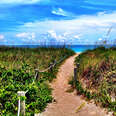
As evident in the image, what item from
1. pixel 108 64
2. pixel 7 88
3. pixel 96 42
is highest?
pixel 96 42

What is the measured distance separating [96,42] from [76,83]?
24.9 feet

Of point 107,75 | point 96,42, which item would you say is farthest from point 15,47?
point 107,75

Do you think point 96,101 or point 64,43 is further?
point 64,43

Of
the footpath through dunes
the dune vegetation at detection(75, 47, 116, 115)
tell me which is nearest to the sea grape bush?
the footpath through dunes

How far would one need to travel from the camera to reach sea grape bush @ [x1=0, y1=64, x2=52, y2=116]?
17.1ft

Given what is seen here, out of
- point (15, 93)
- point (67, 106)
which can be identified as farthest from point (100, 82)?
point (15, 93)

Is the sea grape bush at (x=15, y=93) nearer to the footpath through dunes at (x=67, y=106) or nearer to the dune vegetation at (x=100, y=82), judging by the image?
the footpath through dunes at (x=67, y=106)

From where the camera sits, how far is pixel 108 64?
25.6ft

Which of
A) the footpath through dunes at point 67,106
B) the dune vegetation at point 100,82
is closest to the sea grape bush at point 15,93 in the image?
the footpath through dunes at point 67,106

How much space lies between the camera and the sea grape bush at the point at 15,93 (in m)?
5.22

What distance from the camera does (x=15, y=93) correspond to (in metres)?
5.57

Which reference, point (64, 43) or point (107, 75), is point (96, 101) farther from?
point (64, 43)

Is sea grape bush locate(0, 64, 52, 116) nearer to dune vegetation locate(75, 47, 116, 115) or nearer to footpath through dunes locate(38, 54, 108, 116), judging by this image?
footpath through dunes locate(38, 54, 108, 116)

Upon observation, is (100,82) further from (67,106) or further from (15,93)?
(15,93)
